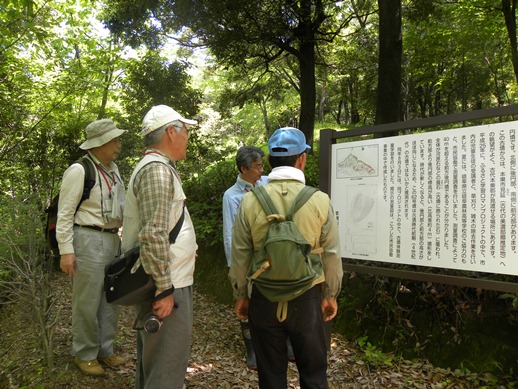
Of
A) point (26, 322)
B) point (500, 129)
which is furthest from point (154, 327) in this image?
point (26, 322)

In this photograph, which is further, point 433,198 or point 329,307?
point 433,198

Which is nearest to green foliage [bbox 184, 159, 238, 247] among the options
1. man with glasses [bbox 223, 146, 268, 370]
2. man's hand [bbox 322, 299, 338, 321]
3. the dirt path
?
the dirt path

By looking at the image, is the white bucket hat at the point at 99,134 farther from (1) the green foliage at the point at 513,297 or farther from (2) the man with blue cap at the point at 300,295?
(1) the green foliage at the point at 513,297

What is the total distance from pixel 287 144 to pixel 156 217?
882mm

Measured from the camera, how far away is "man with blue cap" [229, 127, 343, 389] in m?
2.07

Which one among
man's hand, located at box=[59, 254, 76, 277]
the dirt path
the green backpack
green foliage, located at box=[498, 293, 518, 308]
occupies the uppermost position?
the green backpack

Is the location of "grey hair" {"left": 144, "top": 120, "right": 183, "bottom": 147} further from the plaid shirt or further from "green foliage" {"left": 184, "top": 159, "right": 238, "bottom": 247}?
"green foliage" {"left": 184, "top": 159, "right": 238, "bottom": 247}

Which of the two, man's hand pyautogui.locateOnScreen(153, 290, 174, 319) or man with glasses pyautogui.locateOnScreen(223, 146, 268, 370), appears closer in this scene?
man's hand pyautogui.locateOnScreen(153, 290, 174, 319)

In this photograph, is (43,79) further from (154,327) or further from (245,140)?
(245,140)

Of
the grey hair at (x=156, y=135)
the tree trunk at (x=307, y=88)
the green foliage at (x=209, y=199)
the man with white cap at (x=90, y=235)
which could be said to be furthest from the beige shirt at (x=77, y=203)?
the tree trunk at (x=307, y=88)

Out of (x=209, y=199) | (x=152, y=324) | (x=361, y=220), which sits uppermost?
(x=209, y=199)

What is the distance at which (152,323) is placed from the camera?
1.95 metres

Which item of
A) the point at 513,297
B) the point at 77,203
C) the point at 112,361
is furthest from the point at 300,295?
the point at 513,297

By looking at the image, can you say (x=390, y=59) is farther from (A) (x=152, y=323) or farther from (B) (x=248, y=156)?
(A) (x=152, y=323)
